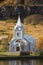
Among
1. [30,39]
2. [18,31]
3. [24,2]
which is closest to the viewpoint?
[18,31]

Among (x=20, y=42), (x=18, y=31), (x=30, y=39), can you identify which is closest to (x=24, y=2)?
(x=18, y=31)

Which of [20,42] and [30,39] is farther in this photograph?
[30,39]

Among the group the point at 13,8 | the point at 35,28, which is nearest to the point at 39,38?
the point at 35,28

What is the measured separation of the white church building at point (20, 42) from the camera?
36031mm

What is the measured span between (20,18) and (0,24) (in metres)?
1.70

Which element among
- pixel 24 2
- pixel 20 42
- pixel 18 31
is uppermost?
pixel 24 2

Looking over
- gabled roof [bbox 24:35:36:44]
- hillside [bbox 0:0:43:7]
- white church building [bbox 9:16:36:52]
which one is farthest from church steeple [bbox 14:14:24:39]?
hillside [bbox 0:0:43:7]

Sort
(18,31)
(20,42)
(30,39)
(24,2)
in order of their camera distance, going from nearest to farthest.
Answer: (20,42)
(18,31)
(30,39)
(24,2)

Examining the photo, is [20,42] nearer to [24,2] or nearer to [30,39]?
[30,39]

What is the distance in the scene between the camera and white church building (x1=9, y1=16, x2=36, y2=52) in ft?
118

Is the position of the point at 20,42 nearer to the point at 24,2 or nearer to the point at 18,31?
the point at 18,31

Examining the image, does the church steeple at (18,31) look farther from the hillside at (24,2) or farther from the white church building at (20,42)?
the hillside at (24,2)

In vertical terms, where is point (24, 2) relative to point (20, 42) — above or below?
above

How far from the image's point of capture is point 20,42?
36219 mm
